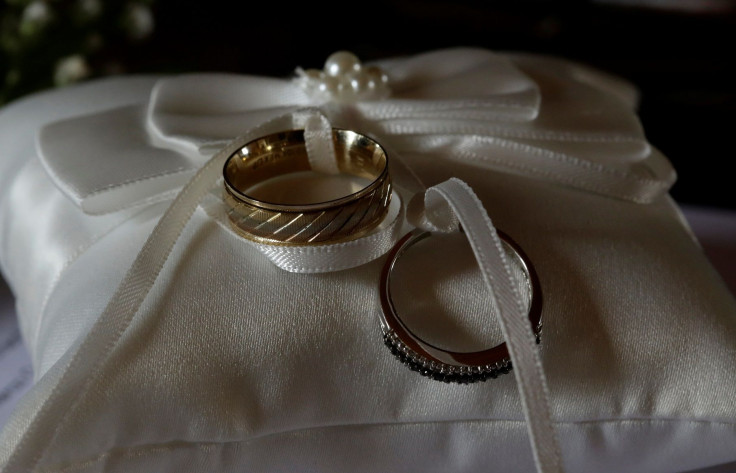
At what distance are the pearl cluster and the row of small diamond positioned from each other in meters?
0.27

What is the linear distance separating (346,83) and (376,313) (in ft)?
0.82

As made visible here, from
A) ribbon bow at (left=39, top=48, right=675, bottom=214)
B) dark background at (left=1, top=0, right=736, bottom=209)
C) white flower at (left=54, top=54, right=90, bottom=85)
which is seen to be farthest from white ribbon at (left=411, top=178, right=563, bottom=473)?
white flower at (left=54, top=54, right=90, bottom=85)

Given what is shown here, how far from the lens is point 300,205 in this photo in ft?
1.51

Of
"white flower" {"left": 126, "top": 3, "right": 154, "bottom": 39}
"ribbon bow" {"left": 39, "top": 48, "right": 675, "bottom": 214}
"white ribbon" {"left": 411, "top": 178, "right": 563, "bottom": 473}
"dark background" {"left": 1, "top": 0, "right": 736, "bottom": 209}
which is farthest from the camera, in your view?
"white flower" {"left": 126, "top": 3, "right": 154, "bottom": 39}

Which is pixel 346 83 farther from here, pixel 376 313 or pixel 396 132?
pixel 376 313

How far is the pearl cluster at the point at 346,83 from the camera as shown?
2.08 ft

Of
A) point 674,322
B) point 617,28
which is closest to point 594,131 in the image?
point 674,322

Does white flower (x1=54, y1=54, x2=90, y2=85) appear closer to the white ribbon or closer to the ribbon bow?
the ribbon bow

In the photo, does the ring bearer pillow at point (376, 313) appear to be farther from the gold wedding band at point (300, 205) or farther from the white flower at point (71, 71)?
the white flower at point (71, 71)

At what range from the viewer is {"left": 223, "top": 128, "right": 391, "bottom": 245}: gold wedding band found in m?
0.46

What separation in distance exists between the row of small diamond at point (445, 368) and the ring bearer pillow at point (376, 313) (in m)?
0.02

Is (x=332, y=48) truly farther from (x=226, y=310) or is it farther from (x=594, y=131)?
(x=226, y=310)

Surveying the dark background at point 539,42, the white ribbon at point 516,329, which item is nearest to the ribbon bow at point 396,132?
the white ribbon at point 516,329

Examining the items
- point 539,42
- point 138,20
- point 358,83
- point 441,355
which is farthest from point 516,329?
point 138,20
